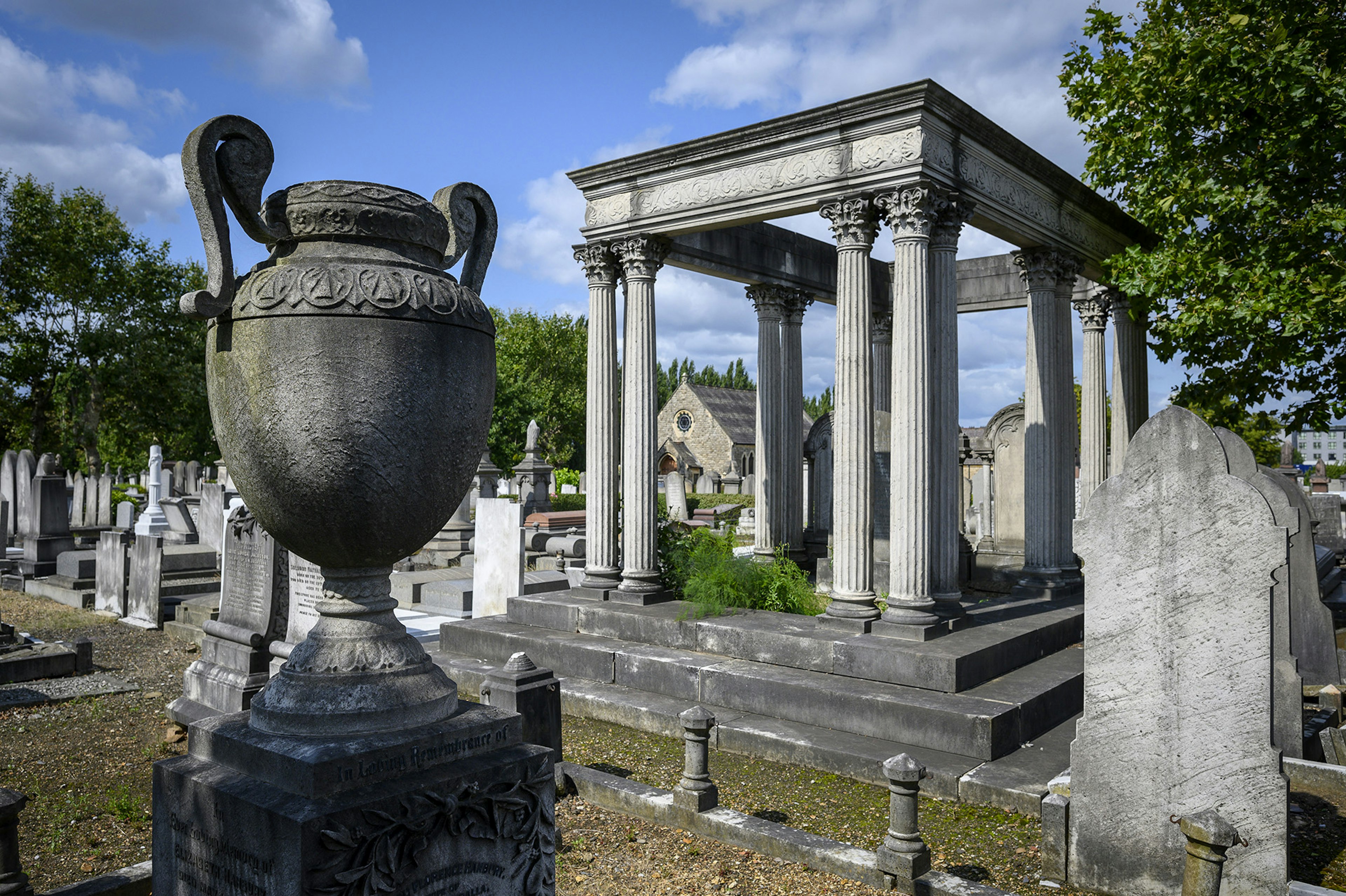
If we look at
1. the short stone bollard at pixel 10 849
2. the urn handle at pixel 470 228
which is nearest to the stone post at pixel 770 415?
the urn handle at pixel 470 228

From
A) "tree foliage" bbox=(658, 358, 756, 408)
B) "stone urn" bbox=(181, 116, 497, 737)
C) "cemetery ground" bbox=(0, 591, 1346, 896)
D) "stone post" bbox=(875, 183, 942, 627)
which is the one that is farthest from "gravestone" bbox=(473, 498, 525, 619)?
"tree foliage" bbox=(658, 358, 756, 408)

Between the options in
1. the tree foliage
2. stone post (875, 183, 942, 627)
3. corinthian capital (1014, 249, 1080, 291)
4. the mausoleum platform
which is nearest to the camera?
the mausoleum platform

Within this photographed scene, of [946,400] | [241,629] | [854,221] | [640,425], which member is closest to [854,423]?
[946,400]

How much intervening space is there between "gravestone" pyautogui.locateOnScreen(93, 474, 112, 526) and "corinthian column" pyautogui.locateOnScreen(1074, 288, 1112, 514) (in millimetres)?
23126

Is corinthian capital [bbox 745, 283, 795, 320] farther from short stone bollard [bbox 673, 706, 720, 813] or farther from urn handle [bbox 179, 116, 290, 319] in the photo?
urn handle [bbox 179, 116, 290, 319]

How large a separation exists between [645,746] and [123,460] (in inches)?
1816

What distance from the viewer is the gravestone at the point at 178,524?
2028cm

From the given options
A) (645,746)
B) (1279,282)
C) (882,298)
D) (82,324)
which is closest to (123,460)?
(82,324)

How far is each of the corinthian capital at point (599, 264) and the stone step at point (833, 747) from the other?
5.11m

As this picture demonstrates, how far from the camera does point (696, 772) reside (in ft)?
18.6

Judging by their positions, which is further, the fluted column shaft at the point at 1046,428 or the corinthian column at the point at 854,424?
the fluted column shaft at the point at 1046,428

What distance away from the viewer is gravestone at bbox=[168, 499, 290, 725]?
7.52m

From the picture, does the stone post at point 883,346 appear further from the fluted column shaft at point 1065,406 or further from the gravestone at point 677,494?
the gravestone at point 677,494

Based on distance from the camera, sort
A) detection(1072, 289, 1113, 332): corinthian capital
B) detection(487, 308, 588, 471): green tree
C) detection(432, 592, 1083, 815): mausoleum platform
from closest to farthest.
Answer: detection(432, 592, 1083, 815): mausoleum platform, detection(1072, 289, 1113, 332): corinthian capital, detection(487, 308, 588, 471): green tree
